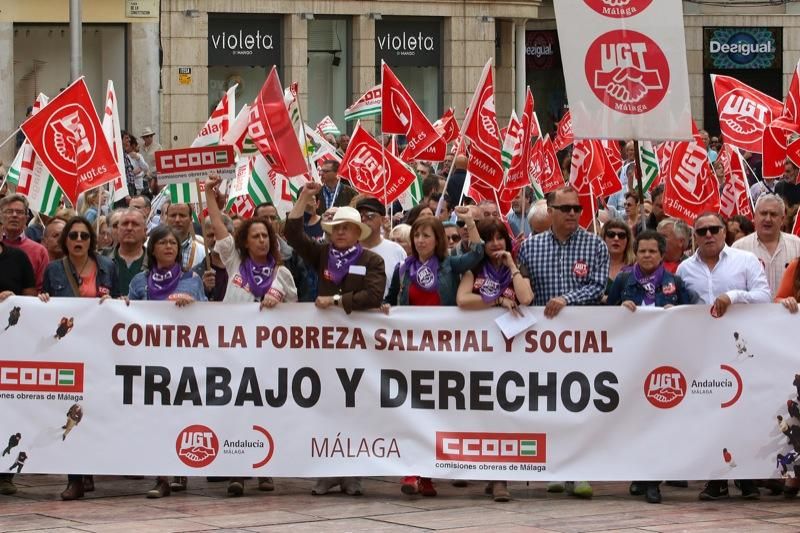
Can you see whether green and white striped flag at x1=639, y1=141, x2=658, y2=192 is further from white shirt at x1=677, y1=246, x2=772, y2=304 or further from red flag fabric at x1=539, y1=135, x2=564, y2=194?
white shirt at x1=677, y1=246, x2=772, y2=304

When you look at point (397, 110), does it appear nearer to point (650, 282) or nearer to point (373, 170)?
point (373, 170)

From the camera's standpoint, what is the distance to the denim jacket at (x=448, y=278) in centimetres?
1230

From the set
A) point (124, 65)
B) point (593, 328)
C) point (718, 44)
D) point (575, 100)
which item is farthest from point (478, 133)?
point (718, 44)

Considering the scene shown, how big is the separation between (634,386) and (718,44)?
32.1 meters

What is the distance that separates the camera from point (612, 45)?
13352 millimetres

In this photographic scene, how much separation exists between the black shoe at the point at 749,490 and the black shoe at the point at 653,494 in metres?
0.59

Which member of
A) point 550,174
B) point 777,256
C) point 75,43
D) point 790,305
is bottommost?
point 790,305

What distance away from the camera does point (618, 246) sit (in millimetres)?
13117

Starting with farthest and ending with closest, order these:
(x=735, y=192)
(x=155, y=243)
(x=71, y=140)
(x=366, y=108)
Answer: (x=366, y=108) < (x=735, y=192) < (x=71, y=140) < (x=155, y=243)

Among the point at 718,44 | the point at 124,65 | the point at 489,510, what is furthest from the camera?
the point at 718,44

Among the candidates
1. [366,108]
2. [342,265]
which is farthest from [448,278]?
[366,108]

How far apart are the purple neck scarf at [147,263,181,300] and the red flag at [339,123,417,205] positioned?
653 cm

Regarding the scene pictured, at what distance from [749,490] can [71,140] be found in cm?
637

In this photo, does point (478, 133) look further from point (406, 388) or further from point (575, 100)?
point (406, 388)
